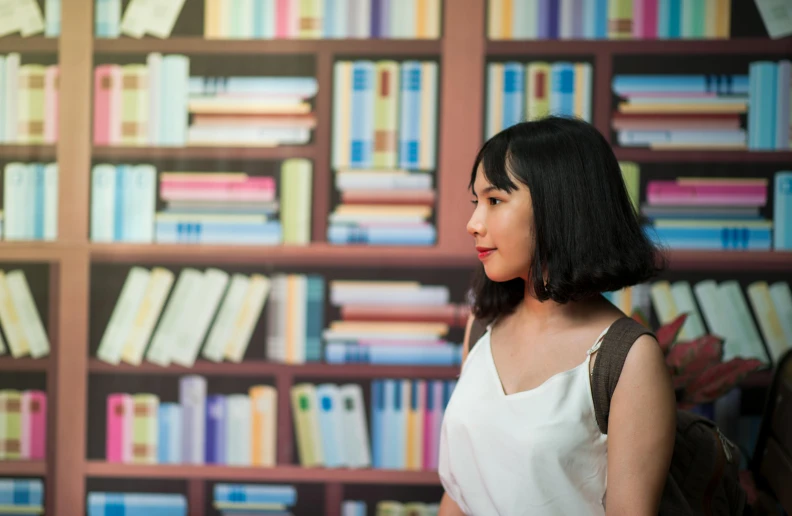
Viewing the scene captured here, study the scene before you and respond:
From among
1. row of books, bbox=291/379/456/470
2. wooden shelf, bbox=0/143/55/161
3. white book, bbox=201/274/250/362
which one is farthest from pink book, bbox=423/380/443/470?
wooden shelf, bbox=0/143/55/161

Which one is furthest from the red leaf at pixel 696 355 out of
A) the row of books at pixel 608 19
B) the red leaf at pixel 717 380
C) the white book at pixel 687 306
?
the row of books at pixel 608 19

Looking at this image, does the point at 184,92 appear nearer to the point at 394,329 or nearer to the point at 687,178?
the point at 394,329

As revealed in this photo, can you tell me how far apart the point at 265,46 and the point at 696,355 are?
5.54 feet

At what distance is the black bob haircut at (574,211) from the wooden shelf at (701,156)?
1239 mm

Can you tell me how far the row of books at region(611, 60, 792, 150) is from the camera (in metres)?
2.32

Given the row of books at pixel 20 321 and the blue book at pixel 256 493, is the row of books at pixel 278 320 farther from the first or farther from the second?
the blue book at pixel 256 493

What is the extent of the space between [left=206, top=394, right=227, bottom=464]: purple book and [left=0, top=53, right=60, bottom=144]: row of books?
1.07 meters

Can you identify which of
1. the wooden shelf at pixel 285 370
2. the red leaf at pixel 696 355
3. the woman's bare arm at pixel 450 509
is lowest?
the woman's bare arm at pixel 450 509

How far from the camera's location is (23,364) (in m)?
2.48

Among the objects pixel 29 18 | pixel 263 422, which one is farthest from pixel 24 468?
pixel 29 18

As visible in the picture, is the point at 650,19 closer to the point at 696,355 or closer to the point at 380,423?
the point at 696,355

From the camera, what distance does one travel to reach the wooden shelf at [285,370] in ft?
7.97

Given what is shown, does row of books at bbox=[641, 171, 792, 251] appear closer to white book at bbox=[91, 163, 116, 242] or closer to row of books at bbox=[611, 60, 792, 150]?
row of books at bbox=[611, 60, 792, 150]

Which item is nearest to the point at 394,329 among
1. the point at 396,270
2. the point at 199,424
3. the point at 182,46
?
the point at 396,270
